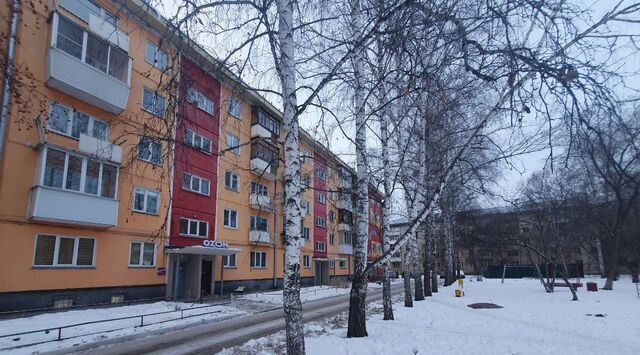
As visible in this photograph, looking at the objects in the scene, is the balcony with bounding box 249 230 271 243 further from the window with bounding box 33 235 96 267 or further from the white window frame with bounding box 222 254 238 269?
the window with bounding box 33 235 96 267

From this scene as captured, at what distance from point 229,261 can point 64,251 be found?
1220 centimetres

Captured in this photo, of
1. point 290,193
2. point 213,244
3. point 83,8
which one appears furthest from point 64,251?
point 290,193

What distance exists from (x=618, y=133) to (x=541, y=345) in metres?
5.97

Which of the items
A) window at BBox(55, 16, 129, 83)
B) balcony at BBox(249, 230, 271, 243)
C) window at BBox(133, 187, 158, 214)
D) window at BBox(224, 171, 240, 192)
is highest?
window at BBox(55, 16, 129, 83)

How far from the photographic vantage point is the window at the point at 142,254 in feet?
67.3

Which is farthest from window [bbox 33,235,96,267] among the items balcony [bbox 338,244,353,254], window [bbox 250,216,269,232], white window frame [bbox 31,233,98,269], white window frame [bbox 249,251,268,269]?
balcony [bbox 338,244,353,254]

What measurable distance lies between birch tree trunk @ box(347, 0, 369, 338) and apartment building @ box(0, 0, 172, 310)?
300 inches

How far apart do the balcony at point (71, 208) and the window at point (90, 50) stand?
5.89 meters

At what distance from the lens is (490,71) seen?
6074mm

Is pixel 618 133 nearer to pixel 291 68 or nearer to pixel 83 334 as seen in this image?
pixel 291 68

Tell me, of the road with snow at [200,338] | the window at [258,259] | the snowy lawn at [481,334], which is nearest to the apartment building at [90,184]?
the road with snow at [200,338]

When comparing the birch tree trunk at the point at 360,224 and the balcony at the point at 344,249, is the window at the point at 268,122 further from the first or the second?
the birch tree trunk at the point at 360,224

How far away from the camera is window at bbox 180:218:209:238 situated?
2433 cm

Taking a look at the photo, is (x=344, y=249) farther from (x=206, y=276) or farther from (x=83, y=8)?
(x=83, y=8)
